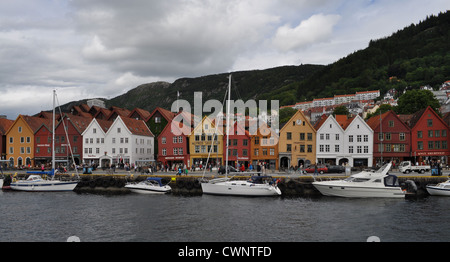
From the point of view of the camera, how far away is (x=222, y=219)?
31.2 metres

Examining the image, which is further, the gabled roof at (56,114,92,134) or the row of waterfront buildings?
the gabled roof at (56,114,92,134)

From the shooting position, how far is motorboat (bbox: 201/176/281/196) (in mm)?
43938

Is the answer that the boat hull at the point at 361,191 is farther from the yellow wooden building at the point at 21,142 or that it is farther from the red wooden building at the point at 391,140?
the yellow wooden building at the point at 21,142

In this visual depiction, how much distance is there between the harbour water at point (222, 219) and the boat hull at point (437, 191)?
159 centimetres

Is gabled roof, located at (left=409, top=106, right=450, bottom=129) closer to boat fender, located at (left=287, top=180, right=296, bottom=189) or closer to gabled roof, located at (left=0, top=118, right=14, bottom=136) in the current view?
boat fender, located at (left=287, top=180, right=296, bottom=189)

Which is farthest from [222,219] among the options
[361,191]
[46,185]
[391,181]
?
[46,185]

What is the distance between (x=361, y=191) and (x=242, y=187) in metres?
14.2

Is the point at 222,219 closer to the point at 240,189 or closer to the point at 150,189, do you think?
the point at 240,189

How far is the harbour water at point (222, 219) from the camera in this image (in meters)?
25.7

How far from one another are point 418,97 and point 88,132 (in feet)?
294

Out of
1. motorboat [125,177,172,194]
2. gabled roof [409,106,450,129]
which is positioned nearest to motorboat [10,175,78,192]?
motorboat [125,177,172,194]

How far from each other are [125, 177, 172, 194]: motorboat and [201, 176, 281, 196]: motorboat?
Answer: 5.36 meters
